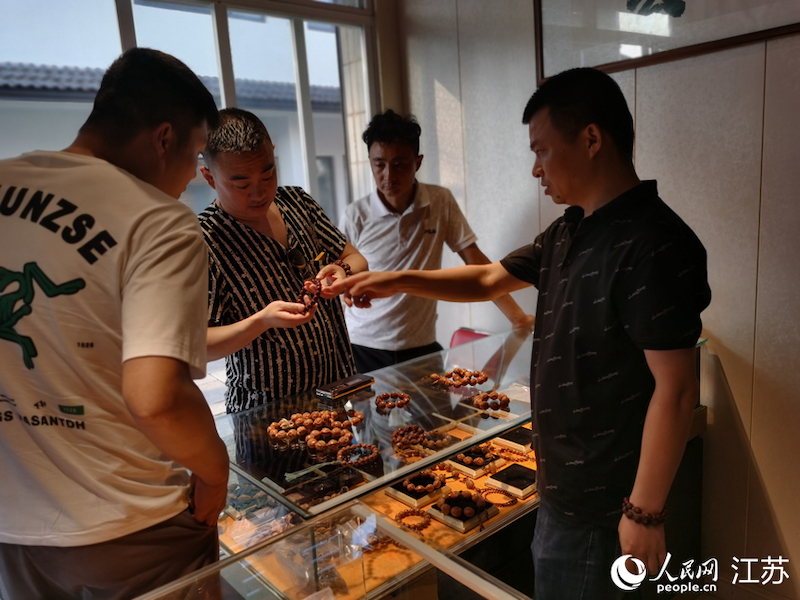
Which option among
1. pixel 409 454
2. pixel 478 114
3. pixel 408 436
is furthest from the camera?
pixel 478 114

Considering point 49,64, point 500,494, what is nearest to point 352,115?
point 49,64

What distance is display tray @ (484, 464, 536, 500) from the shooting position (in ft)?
6.56

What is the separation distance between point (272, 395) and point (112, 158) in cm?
121

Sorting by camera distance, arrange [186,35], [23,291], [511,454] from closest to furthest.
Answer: [23,291] → [511,454] → [186,35]

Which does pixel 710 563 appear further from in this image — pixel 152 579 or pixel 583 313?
pixel 152 579

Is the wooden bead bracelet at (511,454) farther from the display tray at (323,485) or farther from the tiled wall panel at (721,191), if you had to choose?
the tiled wall panel at (721,191)

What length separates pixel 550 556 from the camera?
1537mm

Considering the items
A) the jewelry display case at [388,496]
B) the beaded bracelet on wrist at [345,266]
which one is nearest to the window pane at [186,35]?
the beaded bracelet on wrist at [345,266]

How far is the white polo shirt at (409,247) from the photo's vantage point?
10.8 ft

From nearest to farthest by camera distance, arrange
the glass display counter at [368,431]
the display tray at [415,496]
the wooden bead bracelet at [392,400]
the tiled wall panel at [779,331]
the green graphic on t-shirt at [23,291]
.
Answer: the green graphic on t-shirt at [23,291] → the glass display counter at [368,431] → the display tray at [415,496] → the wooden bead bracelet at [392,400] → the tiled wall panel at [779,331]

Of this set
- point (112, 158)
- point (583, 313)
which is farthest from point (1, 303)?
point (583, 313)

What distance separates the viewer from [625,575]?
143cm

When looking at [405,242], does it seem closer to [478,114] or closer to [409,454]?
[478,114]

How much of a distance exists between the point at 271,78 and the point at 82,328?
9.94 feet
